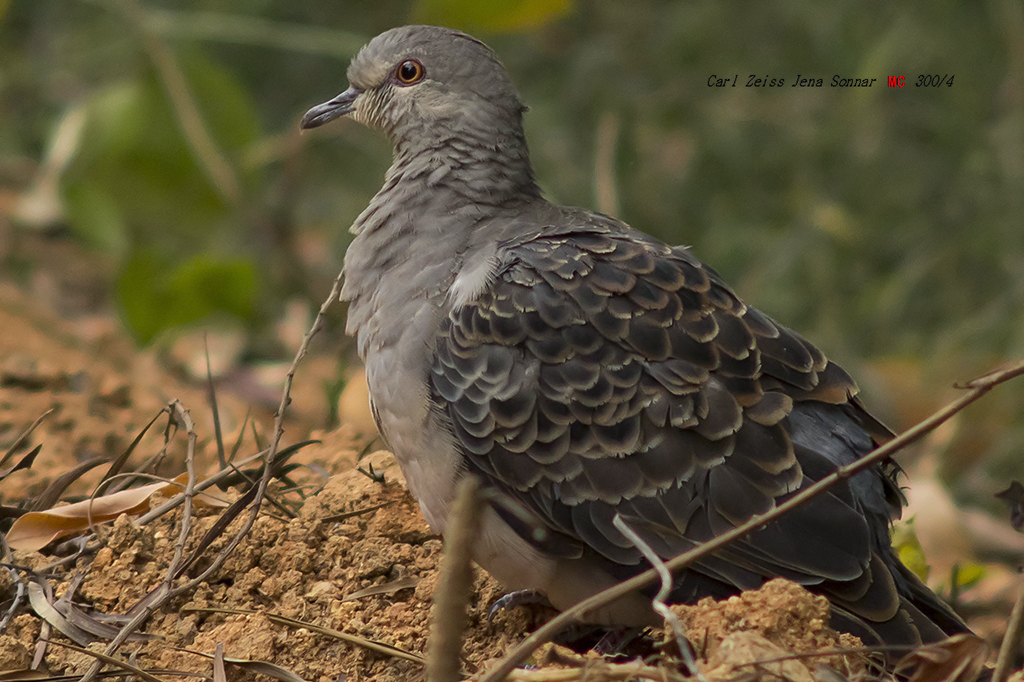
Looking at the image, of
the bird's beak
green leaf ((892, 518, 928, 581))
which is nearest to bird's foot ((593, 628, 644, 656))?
green leaf ((892, 518, 928, 581))

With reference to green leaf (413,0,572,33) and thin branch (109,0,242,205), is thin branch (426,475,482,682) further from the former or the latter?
thin branch (109,0,242,205)

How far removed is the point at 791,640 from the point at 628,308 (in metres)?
0.97

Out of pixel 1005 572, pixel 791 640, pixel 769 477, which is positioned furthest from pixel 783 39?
pixel 791 640

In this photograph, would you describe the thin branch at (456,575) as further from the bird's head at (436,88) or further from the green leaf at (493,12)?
the green leaf at (493,12)

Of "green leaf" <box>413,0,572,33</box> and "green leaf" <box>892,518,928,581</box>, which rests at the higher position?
"green leaf" <box>413,0,572,33</box>

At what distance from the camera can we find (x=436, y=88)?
352 centimetres

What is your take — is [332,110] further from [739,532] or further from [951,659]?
[951,659]

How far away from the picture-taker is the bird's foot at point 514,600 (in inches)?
116

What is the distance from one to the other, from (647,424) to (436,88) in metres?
1.36

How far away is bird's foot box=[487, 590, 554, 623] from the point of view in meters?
2.96

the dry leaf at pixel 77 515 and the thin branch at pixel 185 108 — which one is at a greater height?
the thin branch at pixel 185 108

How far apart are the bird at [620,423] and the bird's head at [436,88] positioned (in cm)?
45

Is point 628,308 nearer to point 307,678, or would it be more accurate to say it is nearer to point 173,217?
point 307,678

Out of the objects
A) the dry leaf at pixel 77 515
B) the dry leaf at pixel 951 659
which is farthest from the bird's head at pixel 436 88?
the dry leaf at pixel 951 659
